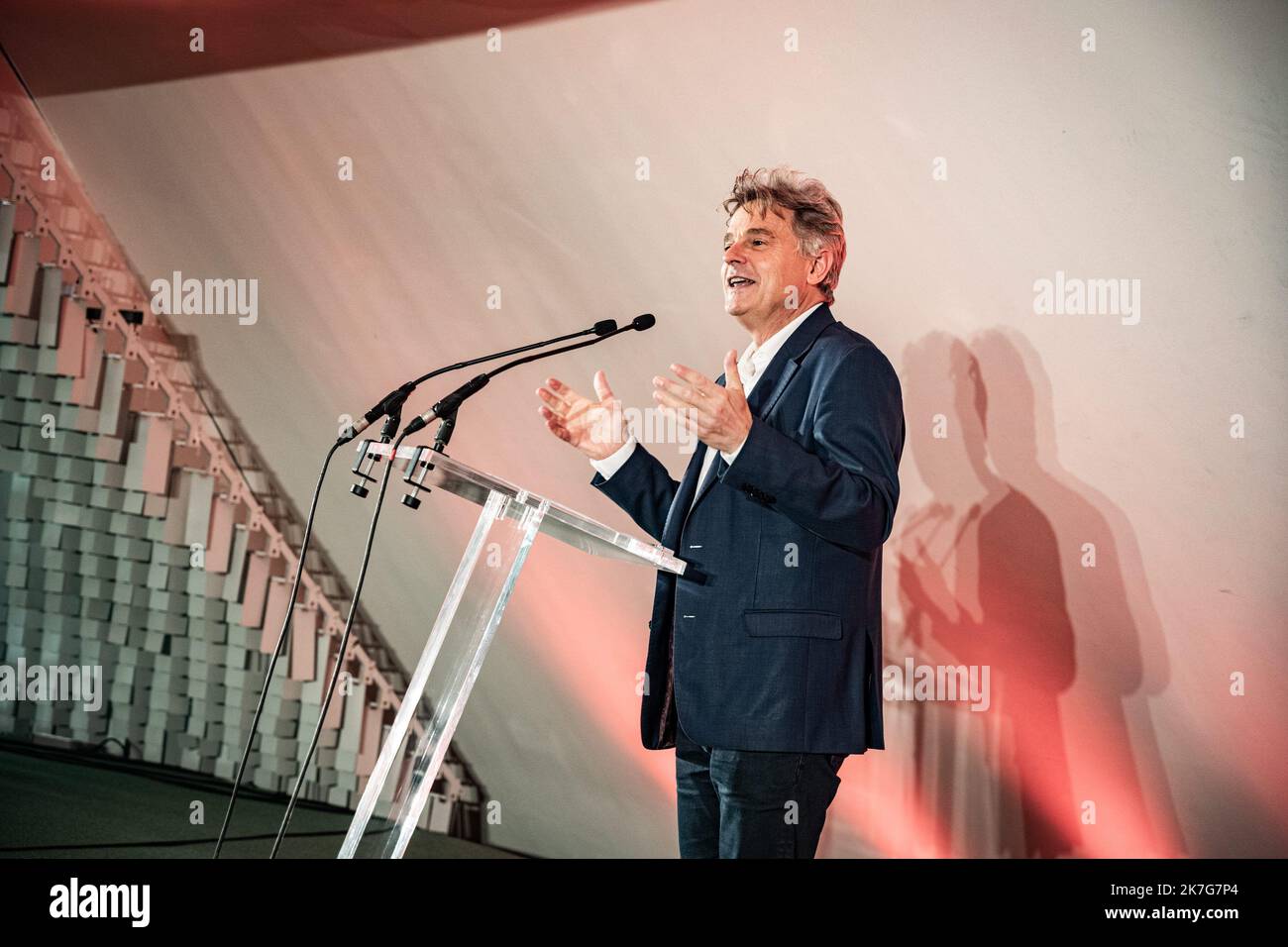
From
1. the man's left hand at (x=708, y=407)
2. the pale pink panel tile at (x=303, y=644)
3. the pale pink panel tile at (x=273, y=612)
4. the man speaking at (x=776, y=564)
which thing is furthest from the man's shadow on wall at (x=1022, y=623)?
the pale pink panel tile at (x=273, y=612)

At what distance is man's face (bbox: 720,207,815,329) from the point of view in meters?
2.18

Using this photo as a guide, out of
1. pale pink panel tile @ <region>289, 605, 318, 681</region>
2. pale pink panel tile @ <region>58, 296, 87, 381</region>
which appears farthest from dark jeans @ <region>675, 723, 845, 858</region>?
pale pink panel tile @ <region>58, 296, 87, 381</region>

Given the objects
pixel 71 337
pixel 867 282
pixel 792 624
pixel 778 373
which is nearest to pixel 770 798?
pixel 792 624

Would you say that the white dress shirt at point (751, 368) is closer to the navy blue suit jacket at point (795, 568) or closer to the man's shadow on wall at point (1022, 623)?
the navy blue suit jacket at point (795, 568)

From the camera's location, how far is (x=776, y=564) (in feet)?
6.50

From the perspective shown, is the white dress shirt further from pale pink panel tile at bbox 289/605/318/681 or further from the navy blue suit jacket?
pale pink panel tile at bbox 289/605/318/681

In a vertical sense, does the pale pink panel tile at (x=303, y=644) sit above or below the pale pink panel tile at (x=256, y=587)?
below

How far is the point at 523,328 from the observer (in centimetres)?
346

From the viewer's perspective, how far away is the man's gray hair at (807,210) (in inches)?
86.7

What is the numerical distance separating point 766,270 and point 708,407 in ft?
1.65

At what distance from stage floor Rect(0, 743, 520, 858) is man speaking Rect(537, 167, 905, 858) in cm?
176

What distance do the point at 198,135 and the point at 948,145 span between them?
2.40m
